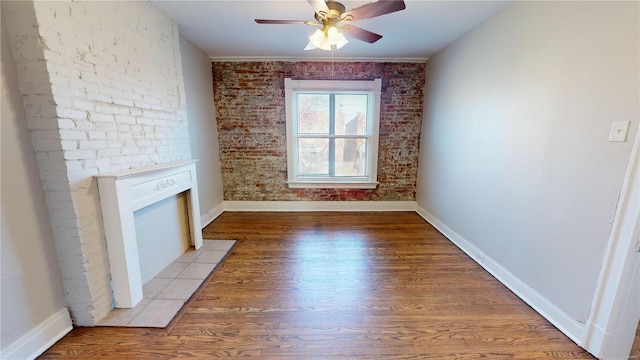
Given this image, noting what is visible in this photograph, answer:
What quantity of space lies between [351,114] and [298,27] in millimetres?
1743

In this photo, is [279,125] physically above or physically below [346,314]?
above

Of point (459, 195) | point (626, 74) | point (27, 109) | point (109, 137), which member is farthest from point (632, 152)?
point (27, 109)

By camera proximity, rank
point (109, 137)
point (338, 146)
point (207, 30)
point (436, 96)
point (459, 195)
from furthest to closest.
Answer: point (338, 146)
point (436, 96)
point (459, 195)
point (207, 30)
point (109, 137)

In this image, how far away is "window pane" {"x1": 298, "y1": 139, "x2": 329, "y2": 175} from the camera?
4.31 meters

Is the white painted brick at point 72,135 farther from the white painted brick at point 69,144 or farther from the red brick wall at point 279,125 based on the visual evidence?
the red brick wall at point 279,125

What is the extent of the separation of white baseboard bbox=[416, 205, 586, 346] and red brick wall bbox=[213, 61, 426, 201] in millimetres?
1529

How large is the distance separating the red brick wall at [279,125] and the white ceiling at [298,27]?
0.19 metres

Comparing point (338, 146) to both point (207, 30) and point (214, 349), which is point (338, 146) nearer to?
point (207, 30)

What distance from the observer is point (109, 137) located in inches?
72.1

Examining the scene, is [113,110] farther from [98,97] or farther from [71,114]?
[71,114]

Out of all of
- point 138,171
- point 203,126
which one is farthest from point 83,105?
point 203,126

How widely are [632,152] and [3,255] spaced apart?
11.4ft

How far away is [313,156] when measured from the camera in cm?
437

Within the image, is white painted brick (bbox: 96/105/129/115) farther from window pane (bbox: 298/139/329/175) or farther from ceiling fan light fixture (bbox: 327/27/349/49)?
window pane (bbox: 298/139/329/175)
